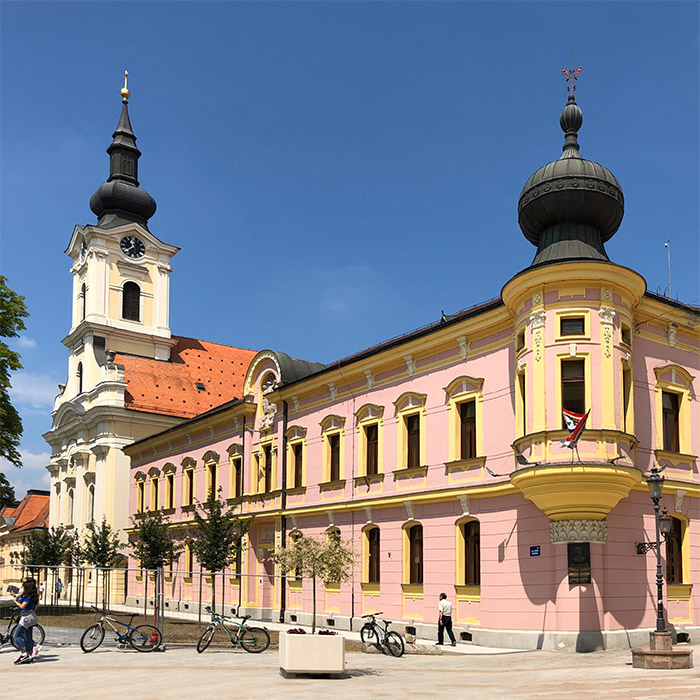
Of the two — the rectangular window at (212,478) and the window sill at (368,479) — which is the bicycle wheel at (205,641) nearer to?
the window sill at (368,479)

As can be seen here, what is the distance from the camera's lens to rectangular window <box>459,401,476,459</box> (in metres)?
26.5

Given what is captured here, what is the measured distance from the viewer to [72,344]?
66.7 metres

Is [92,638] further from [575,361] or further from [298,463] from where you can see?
[298,463]

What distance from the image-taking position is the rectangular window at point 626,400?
2303cm

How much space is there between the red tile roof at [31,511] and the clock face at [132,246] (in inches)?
1390

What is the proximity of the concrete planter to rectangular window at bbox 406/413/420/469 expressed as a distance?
11.7 metres

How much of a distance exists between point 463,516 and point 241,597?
47.7 feet

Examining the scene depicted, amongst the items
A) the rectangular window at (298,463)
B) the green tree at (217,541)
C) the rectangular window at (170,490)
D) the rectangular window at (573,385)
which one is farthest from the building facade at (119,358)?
the rectangular window at (573,385)

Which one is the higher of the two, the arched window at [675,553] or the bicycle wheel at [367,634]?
the arched window at [675,553]

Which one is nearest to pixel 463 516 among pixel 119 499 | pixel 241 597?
pixel 241 597

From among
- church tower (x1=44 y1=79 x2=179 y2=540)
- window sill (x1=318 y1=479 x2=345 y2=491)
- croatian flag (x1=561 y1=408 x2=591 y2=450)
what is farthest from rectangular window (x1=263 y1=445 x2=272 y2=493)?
church tower (x1=44 y1=79 x2=179 y2=540)

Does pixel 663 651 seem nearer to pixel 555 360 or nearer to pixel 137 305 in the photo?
pixel 555 360

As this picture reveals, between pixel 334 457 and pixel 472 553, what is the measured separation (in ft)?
27.5

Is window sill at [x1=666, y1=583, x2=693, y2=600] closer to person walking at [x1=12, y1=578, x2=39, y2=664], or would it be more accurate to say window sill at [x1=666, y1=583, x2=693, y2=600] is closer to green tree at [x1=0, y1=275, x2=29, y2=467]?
person walking at [x1=12, y1=578, x2=39, y2=664]
